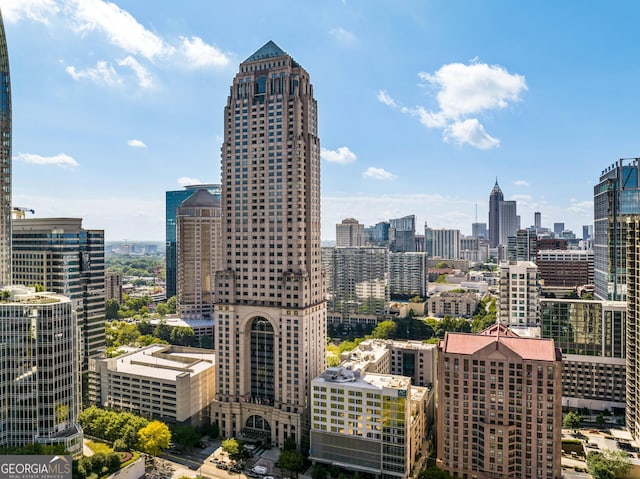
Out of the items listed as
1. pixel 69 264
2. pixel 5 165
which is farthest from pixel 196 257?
pixel 5 165

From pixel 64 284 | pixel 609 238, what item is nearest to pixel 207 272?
pixel 64 284

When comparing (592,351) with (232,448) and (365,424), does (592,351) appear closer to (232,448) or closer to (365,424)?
(365,424)

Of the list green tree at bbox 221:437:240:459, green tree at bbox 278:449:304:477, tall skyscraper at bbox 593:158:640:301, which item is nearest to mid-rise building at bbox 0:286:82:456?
green tree at bbox 221:437:240:459

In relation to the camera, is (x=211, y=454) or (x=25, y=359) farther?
(x=211, y=454)

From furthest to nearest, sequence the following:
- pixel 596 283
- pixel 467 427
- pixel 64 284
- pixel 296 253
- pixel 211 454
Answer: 1. pixel 596 283
2. pixel 64 284
3. pixel 296 253
4. pixel 211 454
5. pixel 467 427

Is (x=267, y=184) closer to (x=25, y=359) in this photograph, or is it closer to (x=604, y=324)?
(x=25, y=359)
